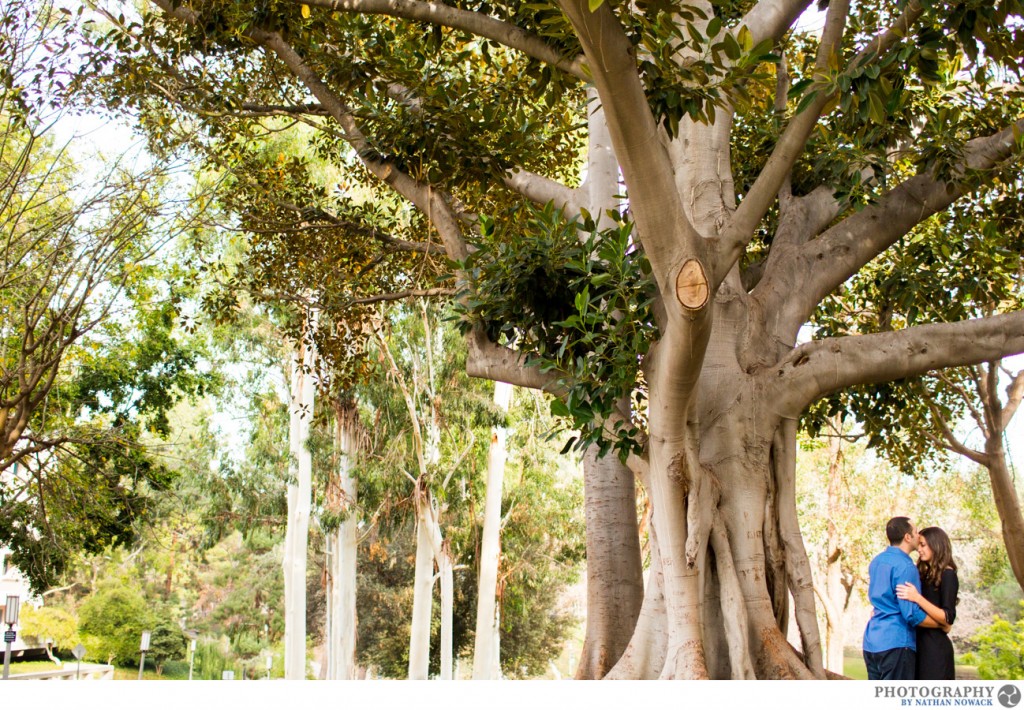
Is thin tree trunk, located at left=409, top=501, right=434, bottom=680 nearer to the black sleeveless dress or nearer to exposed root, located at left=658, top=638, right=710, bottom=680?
exposed root, located at left=658, top=638, right=710, bottom=680

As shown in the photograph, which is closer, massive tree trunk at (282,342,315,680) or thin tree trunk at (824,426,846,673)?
thin tree trunk at (824,426,846,673)

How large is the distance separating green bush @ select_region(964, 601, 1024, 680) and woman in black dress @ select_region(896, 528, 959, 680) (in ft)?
16.1

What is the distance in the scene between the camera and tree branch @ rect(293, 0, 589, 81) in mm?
4070

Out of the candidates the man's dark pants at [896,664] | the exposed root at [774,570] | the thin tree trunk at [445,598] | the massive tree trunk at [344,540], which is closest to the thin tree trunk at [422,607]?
the thin tree trunk at [445,598]

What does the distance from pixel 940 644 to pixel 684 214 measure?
→ 7.52 ft

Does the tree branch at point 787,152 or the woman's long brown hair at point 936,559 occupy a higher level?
the tree branch at point 787,152

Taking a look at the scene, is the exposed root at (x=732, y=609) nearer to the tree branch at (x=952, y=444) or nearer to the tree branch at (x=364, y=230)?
the tree branch at (x=364, y=230)

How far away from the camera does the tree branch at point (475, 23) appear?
4070 mm

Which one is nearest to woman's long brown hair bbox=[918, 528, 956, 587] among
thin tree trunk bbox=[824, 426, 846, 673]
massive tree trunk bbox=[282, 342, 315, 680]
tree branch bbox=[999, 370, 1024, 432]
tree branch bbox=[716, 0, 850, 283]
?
tree branch bbox=[716, 0, 850, 283]

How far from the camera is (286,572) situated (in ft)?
57.3

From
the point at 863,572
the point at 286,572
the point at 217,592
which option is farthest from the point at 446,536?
the point at 217,592

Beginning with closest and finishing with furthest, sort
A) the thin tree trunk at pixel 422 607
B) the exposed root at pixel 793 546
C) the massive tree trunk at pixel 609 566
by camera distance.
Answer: the exposed root at pixel 793 546 → the massive tree trunk at pixel 609 566 → the thin tree trunk at pixel 422 607

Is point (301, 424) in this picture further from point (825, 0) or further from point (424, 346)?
point (825, 0)
